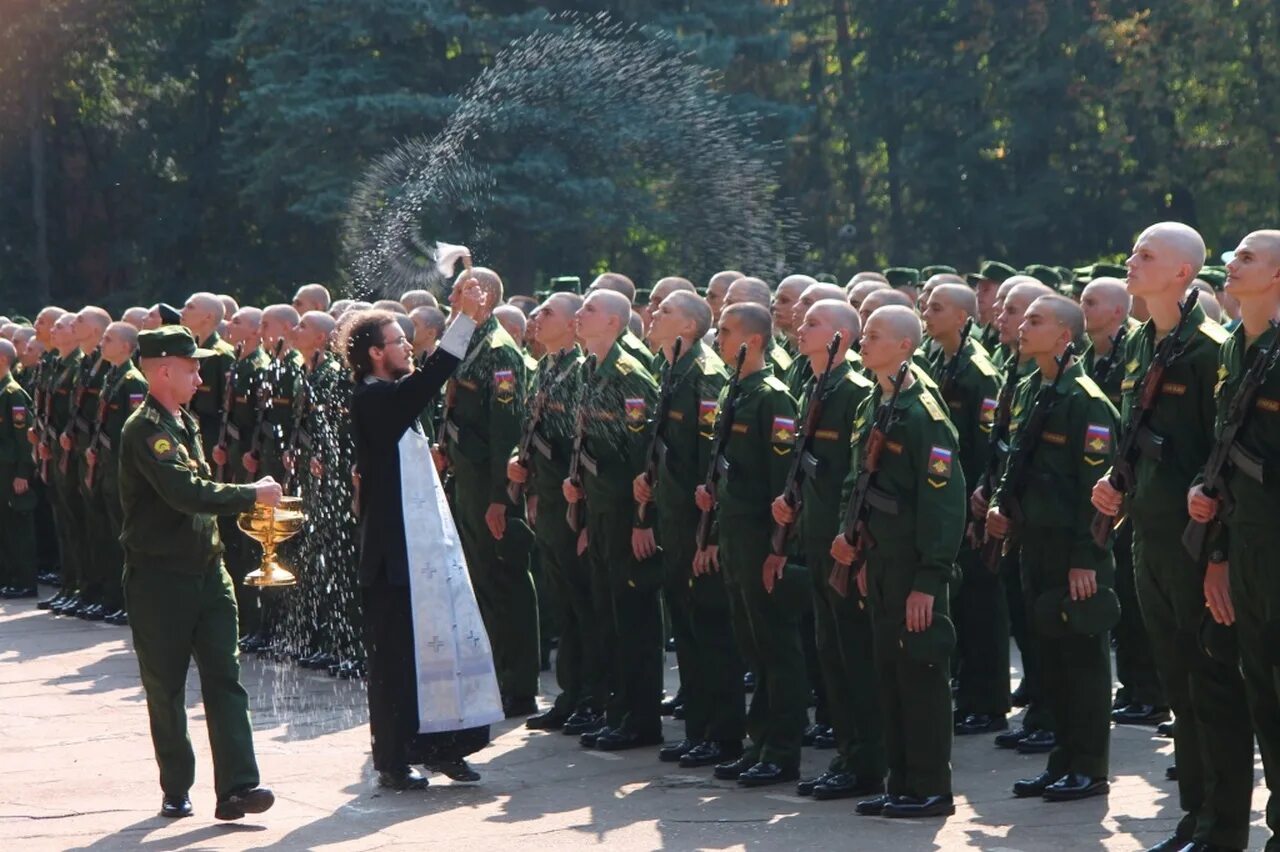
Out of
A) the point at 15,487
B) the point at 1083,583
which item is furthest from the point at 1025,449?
the point at 15,487

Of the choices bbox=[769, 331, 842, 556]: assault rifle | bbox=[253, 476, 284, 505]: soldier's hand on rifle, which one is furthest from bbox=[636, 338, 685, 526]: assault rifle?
bbox=[253, 476, 284, 505]: soldier's hand on rifle

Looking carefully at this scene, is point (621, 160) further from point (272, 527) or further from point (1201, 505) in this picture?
point (1201, 505)

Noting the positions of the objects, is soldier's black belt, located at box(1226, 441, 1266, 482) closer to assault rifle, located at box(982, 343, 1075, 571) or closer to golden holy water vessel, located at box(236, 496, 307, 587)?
assault rifle, located at box(982, 343, 1075, 571)

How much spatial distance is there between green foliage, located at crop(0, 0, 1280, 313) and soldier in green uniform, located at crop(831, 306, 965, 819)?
577 inches

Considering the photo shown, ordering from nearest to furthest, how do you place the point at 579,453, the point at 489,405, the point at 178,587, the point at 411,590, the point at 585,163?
the point at 178,587
the point at 411,590
the point at 579,453
the point at 489,405
the point at 585,163

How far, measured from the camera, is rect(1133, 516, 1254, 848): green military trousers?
22.9ft

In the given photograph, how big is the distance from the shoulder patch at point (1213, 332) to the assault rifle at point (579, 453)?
368cm

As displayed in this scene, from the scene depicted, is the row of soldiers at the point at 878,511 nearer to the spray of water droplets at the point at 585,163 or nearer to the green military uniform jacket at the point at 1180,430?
the green military uniform jacket at the point at 1180,430

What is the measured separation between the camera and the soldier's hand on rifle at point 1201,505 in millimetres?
6645

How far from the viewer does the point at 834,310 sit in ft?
29.1

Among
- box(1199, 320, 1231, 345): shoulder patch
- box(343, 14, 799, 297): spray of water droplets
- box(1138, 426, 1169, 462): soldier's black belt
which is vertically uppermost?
box(343, 14, 799, 297): spray of water droplets

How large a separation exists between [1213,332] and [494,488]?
4.89 metres

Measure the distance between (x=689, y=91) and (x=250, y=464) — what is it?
36.0 feet

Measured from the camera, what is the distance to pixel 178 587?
27.5ft
